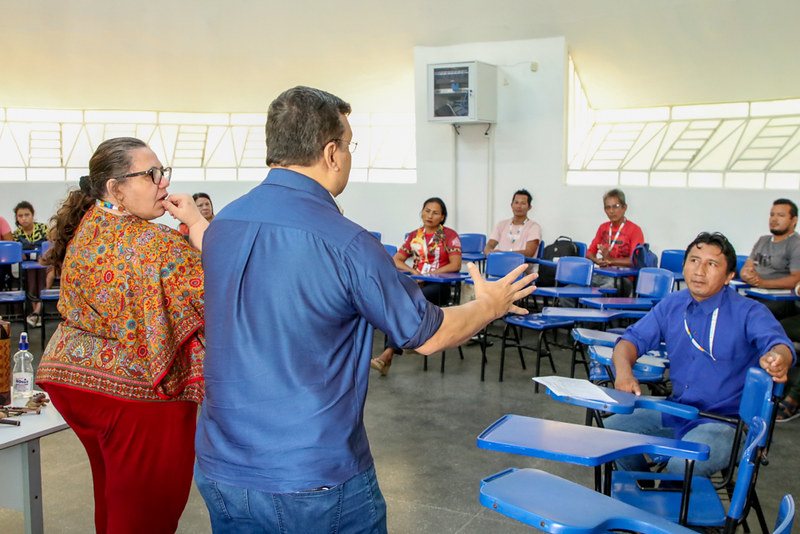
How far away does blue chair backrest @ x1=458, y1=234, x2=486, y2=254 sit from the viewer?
8.66 meters

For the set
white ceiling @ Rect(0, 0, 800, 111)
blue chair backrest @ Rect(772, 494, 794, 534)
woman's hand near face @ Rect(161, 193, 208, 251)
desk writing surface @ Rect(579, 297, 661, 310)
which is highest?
white ceiling @ Rect(0, 0, 800, 111)

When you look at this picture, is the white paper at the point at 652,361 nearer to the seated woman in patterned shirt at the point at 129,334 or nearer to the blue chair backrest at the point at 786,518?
the blue chair backrest at the point at 786,518

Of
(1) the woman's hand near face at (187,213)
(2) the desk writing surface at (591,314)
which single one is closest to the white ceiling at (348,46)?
(2) the desk writing surface at (591,314)

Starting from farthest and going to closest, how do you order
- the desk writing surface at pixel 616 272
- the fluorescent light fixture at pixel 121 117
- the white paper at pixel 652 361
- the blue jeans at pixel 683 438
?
the fluorescent light fixture at pixel 121 117 < the desk writing surface at pixel 616 272 < the white paper at pixel 652 361 < the blue jeans at pixel 683 438

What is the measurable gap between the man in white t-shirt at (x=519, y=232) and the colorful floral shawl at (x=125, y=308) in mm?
6036

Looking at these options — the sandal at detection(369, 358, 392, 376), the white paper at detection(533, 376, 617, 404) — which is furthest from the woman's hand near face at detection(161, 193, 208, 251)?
the sandal at detection(369, 358, 392, 376)

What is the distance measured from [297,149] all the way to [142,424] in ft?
3.63

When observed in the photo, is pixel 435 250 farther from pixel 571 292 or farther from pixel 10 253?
pixel 10 253

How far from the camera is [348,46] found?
9039 millimetres

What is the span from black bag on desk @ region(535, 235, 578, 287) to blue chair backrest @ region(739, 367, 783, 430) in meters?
4.97

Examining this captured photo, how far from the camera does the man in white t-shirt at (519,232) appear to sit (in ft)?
26.3

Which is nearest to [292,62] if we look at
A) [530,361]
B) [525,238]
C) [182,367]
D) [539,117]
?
[539,117]

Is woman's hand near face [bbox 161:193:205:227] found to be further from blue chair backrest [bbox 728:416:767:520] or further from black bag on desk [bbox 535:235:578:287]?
black bag on desk [bbox 535:235:578:287]

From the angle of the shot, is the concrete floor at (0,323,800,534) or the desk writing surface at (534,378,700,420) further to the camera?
the concrete floor at (0,323,800,534)
